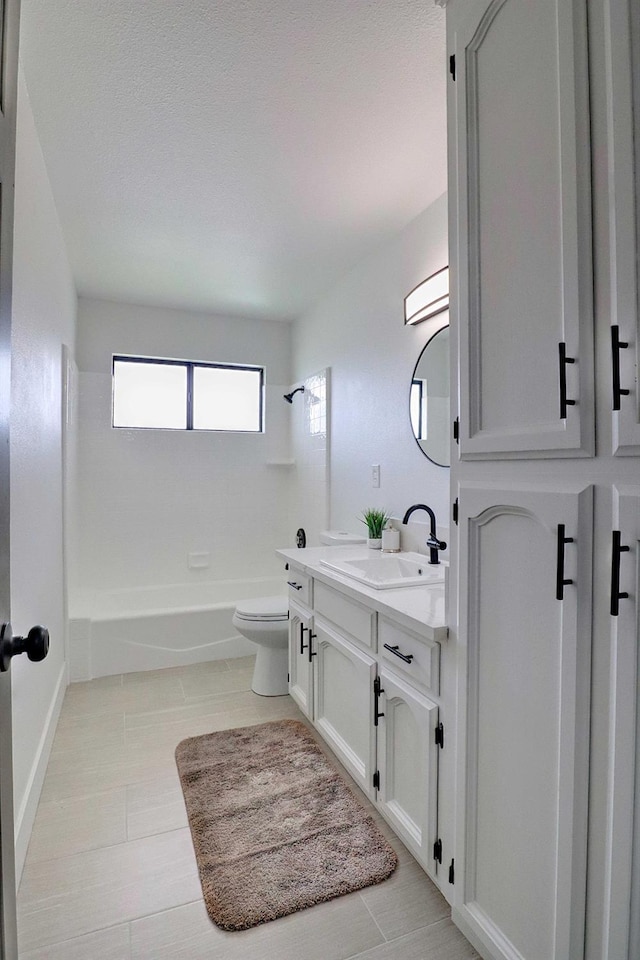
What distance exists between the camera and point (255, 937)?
1380 mm

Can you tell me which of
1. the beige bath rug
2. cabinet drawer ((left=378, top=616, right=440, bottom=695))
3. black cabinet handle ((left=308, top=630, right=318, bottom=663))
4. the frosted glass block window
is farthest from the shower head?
cabinet drawer ((left=378, top=616, right=440, bottom=695))

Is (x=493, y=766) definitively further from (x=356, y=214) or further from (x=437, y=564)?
(x=356, y=214)

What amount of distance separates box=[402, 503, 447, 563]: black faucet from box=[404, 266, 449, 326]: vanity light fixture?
3.04 ft

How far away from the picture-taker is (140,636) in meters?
3.30

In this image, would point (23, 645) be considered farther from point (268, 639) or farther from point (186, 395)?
point (186, 395)

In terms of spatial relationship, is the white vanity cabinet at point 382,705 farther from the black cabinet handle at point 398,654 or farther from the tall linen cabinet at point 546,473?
the tall linen cabinet at point 546,473

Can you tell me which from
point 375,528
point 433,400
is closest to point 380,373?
point 433,400

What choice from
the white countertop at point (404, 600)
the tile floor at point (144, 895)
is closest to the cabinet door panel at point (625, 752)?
the white countertop at point (404, 600)

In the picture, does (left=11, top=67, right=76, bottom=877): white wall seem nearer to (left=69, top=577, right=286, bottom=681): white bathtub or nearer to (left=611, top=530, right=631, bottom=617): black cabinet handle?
(left=69, top=577, right=286, bottom=681): white bathtub

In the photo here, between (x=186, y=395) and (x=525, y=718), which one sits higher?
(x=186, y=395)

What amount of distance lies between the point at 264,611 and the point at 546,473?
2.11 metres

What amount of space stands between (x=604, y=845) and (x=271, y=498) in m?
3.69

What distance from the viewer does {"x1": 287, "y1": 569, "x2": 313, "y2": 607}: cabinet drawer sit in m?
2.37

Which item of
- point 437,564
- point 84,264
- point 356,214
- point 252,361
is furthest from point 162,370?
point 437,564
